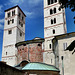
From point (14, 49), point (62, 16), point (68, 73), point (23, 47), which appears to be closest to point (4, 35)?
point (14, 49)

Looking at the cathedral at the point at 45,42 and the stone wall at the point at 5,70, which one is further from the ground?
the cathedral at the point at 45,42

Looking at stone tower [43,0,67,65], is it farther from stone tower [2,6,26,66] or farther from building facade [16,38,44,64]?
stone tower [2,6,26,66]

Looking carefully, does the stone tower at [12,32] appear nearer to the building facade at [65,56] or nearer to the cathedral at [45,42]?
the cathedral at [45,42]

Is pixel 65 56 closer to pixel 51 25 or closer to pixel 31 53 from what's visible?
pixel 31 53

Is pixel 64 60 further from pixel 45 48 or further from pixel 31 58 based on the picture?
pixel 31 58

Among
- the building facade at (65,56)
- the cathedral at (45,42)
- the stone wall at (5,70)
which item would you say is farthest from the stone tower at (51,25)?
the stone wall at (5,70)

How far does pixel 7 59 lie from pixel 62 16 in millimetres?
15123

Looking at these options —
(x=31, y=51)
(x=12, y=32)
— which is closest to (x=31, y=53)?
(x=31, y=51)

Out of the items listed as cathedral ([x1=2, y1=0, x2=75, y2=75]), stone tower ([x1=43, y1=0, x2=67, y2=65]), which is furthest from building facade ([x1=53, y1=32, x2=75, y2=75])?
stone tower ([x1=43, y1=0, x2=67, y2=65])

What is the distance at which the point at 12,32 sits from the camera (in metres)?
28.6

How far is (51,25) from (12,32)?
9990 millimetres

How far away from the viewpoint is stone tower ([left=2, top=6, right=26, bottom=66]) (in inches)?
1045

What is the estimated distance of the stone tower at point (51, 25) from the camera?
22.1 metres

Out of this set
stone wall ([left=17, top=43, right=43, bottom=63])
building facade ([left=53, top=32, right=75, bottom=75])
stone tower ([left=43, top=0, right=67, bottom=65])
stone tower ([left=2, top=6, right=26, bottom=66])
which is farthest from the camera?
stone tower ([left=2, top=6, right=26, bottom=66])
